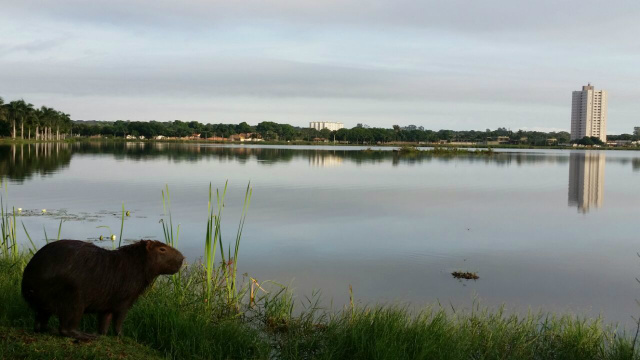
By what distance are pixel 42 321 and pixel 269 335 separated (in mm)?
2638

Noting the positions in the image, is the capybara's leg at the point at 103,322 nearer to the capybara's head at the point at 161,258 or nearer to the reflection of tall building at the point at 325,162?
the capybara's head at the point at 161,258

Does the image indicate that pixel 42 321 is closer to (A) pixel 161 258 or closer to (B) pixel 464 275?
(A) pixel 161 258

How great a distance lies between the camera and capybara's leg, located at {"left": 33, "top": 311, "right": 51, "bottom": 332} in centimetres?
456

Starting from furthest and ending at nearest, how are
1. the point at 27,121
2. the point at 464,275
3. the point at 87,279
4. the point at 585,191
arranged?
the point at 27,121 < the point at 585,191 < the point at 464,275 < the point at 87,279

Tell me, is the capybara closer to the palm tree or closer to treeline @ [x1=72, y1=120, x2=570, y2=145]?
the palm tree

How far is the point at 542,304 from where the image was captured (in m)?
8.95

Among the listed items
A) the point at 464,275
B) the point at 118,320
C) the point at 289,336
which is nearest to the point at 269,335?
the point at 289,336

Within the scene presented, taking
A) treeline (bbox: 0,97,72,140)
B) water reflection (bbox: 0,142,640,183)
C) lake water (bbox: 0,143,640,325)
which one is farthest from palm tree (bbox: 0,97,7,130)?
lake water (bbox: 0,143,640,325)

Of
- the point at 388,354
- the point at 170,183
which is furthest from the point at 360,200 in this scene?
the point at 388,354

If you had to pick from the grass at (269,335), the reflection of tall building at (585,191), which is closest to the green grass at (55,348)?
the grass at (269,335)

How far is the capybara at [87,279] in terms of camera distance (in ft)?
14.3

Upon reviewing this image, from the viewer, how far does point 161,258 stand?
A: 4801mm

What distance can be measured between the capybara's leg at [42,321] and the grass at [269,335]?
0.08 metres

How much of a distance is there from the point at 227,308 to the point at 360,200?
15377 mm
